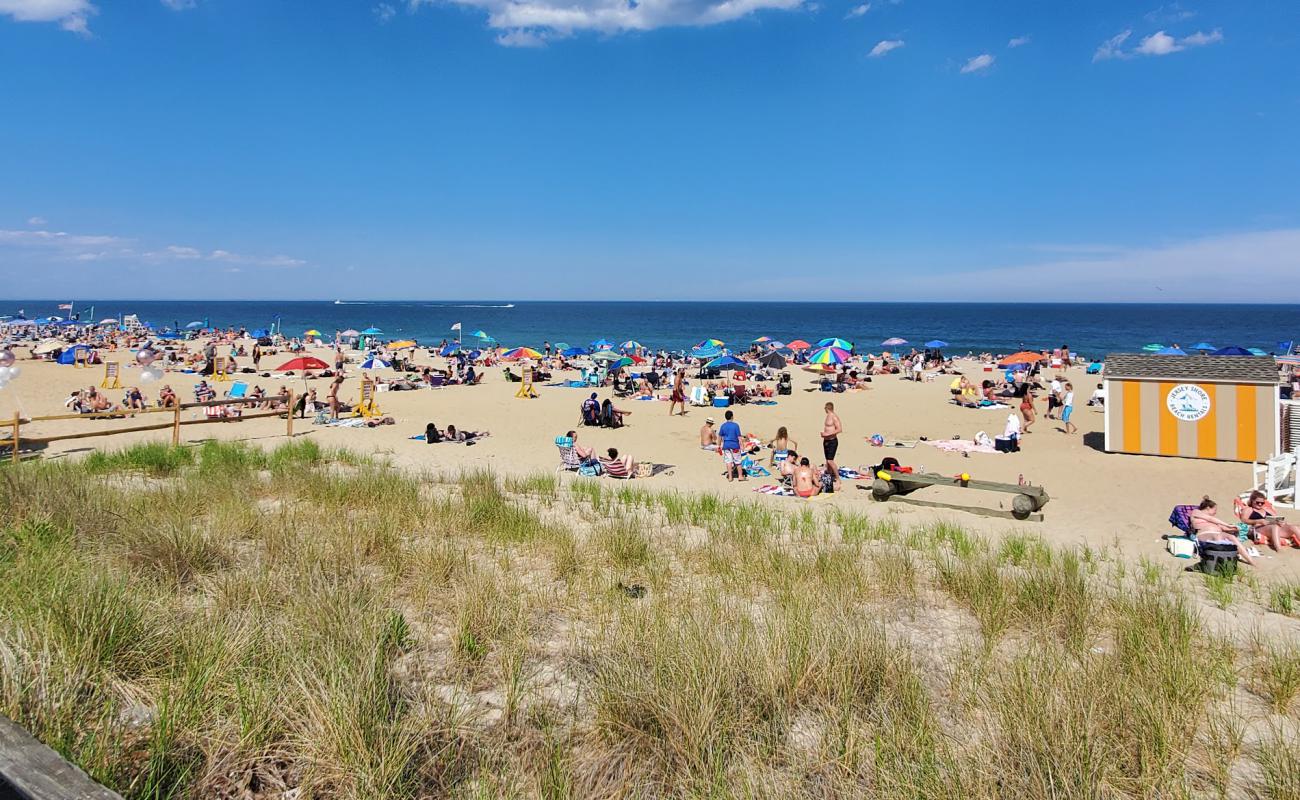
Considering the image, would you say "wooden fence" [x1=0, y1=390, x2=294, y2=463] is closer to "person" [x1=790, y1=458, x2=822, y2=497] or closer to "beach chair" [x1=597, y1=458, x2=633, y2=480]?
"beach chair" [x1=597, y1=458, x2=633, y2=480]

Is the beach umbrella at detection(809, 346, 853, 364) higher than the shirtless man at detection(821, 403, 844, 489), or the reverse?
the beach umbrella at detection(809, 346, 853, 364)

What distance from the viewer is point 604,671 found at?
11.6 feet

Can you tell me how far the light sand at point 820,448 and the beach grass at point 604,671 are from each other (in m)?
4.25

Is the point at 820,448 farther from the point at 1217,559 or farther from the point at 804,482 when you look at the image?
the point at 1217,559

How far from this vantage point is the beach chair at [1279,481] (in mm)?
10039

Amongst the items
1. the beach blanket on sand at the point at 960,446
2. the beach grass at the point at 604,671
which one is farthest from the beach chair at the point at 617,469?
the beach blanket on sand at the point at 960,446

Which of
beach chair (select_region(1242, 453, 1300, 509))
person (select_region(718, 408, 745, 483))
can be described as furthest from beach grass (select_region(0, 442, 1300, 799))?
person (select_region(718, 408, 745, 483))

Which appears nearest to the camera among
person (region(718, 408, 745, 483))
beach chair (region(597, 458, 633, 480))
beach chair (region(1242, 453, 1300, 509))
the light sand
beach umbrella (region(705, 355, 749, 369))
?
the light sand

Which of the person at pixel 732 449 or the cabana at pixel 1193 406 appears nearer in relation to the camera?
the person at pixel 732 449

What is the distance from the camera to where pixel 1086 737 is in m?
2.98

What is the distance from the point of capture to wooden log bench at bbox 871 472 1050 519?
372 inches

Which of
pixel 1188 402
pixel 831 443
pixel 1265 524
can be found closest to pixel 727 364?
pixel 831 443

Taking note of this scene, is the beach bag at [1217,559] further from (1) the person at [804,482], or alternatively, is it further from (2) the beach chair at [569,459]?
(2) the beach chair at [569,459]

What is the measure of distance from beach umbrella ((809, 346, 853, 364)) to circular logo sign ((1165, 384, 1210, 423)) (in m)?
10.6
